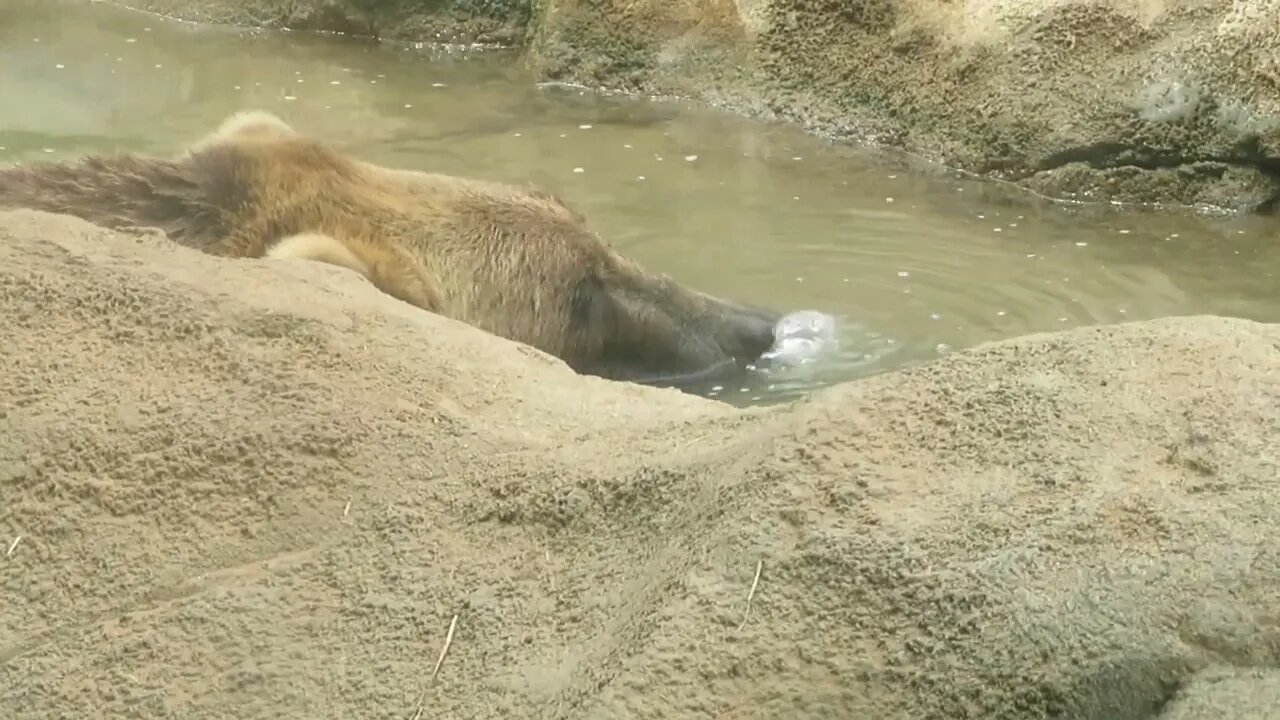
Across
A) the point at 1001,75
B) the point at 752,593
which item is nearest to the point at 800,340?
the point at 752,593

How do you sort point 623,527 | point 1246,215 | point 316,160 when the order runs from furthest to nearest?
point 1246,215 → point 316,160 → point 623,527

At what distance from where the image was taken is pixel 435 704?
219 cm

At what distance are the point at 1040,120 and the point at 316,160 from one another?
4.83 meters

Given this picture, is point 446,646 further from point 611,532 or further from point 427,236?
point 427,236

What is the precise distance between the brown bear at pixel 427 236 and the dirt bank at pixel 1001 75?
3199 mm

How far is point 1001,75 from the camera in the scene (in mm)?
8469

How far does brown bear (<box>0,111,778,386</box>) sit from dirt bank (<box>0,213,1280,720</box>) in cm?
138

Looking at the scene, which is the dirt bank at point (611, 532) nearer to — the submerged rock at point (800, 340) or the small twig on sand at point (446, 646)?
the small twig on sand at point (446, 646)

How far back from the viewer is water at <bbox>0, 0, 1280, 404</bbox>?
600 cm

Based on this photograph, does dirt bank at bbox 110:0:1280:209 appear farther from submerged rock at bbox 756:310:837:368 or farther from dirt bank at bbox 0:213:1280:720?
dirt bank at bbox 0:213:1280:720

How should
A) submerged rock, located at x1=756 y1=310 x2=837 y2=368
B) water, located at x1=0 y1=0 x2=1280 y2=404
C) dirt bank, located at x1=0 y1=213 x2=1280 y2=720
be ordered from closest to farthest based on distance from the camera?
dirt bank, located at x1=0 y1=213 x2=1280 y2=720 → submerged rock, located at x1=756 y1=310 x2=837 y2=368 → water, located at x1=0 y1=0 x2=1280 y2=404

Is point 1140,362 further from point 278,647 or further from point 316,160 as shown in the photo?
point 316,160

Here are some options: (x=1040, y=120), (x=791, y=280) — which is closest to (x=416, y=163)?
(x=791, y=280)

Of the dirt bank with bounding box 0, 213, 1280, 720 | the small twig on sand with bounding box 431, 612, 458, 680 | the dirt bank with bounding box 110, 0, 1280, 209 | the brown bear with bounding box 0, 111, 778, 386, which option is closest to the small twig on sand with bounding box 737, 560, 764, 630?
the dirt bank with bounding box 0, 213, 1280, 720
